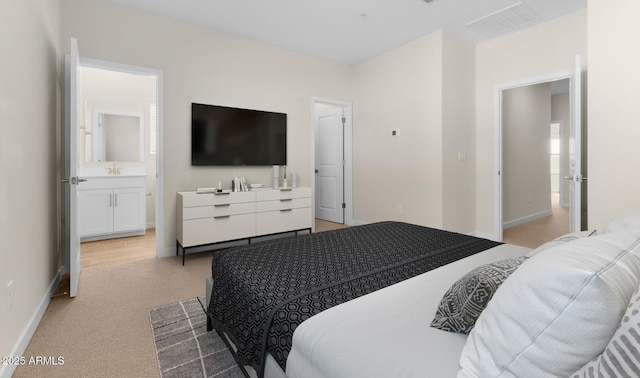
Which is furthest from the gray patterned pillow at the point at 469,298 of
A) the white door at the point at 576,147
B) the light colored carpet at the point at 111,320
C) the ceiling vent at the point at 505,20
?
the ceiling vent at the point at 505,20

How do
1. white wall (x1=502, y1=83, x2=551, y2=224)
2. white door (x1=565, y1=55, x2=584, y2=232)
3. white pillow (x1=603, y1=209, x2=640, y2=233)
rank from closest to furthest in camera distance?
white pillow (x1=603, y1=209, x2=640, y2=233), white door (x1=565, y1=55, x2=584, y2=232), white wall (x1=502, y1=83, x2=551, y2=224)

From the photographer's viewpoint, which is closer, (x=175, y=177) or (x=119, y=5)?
(x=119, y=5)

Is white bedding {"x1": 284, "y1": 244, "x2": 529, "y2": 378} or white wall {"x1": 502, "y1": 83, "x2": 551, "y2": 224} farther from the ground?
white wall {"x1": 502, "y1": 83, "x2": 551, "y2": 224}

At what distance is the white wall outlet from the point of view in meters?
1.54

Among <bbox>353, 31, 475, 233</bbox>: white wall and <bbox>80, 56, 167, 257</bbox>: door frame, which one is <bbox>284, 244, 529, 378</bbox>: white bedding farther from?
<bbox>353, 31, 475, 233</bbox>: white wall

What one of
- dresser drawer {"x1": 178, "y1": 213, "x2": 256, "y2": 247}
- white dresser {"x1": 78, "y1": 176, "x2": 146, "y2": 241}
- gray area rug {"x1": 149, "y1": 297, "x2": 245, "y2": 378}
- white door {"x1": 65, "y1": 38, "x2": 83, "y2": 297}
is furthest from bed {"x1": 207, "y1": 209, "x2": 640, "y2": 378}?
white dresser {"x1": 78, "y1": 176, "x2": 146, "y2": 241}

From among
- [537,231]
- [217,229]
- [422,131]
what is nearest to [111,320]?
[217,229]

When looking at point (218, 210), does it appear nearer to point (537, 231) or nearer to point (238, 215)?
point (238, 215)

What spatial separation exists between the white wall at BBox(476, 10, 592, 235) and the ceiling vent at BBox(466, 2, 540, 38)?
20cm

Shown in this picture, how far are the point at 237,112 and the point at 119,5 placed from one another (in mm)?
1570

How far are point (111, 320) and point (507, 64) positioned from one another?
4.97 m

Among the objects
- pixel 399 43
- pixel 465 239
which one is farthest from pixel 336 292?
pixel 399 43

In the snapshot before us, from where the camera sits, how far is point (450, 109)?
4.05 metres

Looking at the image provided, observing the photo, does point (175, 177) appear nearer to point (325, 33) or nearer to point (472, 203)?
point (325, 33)
